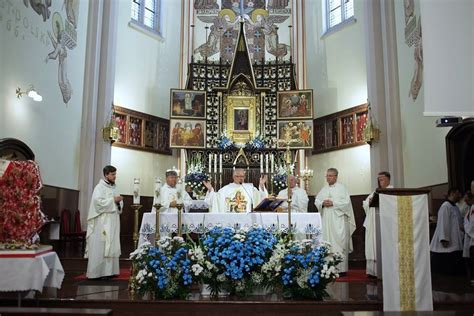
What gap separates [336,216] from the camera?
9008 millimetres

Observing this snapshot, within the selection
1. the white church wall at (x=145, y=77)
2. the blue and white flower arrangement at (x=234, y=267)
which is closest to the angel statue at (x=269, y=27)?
the white church wall at (x=145, y=77)

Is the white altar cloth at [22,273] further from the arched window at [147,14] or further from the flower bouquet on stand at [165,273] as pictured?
the arched window at [147,14]

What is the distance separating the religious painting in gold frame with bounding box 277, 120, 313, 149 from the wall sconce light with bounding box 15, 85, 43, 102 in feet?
21.9

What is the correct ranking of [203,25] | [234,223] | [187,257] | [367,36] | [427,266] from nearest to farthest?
[427,266]
[187,257]
[234,223]
[367,36]
[203,25]

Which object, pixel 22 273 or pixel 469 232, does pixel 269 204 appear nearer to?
pixel 469 232

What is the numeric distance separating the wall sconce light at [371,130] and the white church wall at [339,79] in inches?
58.9

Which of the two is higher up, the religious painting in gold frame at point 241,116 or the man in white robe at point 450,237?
the religious painting in gold frame at point 241,116

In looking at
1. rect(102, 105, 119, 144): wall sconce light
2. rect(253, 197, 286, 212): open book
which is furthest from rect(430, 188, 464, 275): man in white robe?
rect(102, 105, 119, 144): wall sconce light

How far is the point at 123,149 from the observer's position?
1441 cm

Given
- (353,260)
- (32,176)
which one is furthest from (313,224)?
(32,176)

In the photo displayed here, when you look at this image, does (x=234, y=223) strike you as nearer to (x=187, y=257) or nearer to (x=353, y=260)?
(x=187, y=257)

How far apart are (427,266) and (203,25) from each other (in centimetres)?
1376

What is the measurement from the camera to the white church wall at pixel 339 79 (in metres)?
14.4

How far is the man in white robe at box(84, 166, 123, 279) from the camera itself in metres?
7.68
